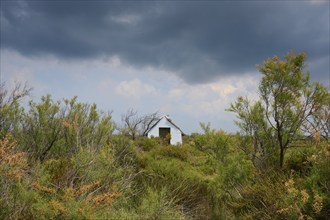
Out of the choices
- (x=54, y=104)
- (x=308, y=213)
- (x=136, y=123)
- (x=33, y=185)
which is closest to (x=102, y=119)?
(x=54, y=104)

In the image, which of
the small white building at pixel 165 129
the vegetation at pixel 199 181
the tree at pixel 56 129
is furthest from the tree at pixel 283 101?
the small white building at pixel 165 129

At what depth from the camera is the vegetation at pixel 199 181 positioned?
19.3ft

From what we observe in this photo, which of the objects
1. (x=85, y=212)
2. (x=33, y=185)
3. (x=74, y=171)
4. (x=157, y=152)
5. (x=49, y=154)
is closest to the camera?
(x=85, y=212)

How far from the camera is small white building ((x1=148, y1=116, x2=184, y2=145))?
3541cm

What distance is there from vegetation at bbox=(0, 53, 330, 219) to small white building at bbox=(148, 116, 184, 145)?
2427cm

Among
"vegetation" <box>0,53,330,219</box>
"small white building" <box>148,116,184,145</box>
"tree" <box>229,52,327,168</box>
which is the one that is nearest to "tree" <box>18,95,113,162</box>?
"vegetation" <box>0,53,330,219</box>

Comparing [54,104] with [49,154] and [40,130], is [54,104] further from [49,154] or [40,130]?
[49,154]

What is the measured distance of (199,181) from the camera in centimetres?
962

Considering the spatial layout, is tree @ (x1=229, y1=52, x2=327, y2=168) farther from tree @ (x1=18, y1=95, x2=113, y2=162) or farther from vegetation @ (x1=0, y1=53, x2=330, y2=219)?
tree @ (x1=18, y1=95, x2=113, y2=162)

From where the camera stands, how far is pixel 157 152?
19062 mm

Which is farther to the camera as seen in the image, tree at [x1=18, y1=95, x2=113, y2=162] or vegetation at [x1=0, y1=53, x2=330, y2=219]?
tree at [x1=18, y1=95, x2=113, y2=162]

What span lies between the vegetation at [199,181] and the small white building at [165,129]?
2427 cm

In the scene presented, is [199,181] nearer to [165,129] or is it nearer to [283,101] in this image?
[283,101]

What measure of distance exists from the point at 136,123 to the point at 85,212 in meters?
33.3
